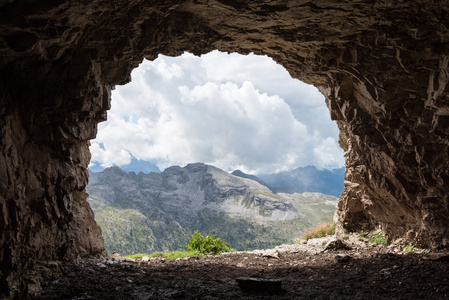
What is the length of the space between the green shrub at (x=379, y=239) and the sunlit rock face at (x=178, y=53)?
1231 mm

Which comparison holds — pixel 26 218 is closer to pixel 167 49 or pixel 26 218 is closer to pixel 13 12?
pixel 13 12

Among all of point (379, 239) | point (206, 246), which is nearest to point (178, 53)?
point (206, 246)

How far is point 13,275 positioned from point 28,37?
4.90 meters

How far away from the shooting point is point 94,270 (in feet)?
24.4

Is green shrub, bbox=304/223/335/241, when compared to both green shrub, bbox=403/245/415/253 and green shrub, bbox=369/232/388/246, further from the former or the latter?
green shrub, bbox=403/245/415/253

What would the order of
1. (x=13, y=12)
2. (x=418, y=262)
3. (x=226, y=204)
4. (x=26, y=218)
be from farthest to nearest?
(x=226, y=204) < (x=418, y=262) < (x=26, y=218) < (x=13, y=12)

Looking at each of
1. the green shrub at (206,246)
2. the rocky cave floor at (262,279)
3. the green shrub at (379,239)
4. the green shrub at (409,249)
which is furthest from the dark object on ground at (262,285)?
the green shrub at (379,239)

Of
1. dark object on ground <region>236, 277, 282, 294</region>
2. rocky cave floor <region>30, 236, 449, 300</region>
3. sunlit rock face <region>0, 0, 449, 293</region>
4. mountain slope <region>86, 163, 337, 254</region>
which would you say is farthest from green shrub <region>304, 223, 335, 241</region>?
mountain slope <region>86, 163, 337, 254</region>

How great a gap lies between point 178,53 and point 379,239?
454 inches

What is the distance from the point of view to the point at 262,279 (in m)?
6.23

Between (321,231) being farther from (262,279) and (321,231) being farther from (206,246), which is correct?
(262,279)

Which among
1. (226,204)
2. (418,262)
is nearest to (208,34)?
(418,262)

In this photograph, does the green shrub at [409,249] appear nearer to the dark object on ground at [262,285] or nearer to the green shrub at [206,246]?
the dark object on ground at [262,285]

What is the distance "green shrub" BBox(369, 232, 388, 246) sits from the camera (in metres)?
11.4
